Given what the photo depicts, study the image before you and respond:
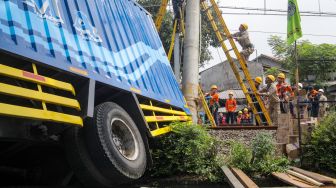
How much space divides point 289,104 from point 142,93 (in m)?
5.54

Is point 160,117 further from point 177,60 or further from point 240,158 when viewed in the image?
point 177,60

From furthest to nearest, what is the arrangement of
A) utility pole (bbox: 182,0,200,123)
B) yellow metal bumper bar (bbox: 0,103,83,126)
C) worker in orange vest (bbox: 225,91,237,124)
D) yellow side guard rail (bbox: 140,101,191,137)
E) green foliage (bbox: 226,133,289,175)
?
worker in orange vest (bbox: 225,91,237,124) < utility pole (bbox: 182,0,200,123) < green foliage (bbox: 226,133,289,175) < yellow side guard rail (bbox: 140,101,191,137) < yellow metal bumper bar (bbox: 0,103,83,126)

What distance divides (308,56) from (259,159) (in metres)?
24.0

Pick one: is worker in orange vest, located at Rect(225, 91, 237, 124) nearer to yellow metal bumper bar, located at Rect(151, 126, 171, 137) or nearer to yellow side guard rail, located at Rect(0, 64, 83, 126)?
yellow metal bumper bar, located at Rect(151, 126, 171, 137)

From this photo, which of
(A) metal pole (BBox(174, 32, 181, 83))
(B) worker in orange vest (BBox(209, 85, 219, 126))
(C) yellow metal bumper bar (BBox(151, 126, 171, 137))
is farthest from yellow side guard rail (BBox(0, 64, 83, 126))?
(B) worker in orange vest (BBox(209, 85, 219, 126))

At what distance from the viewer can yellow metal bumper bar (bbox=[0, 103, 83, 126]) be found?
3276 millimetres

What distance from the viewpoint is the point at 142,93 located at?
20.2ft

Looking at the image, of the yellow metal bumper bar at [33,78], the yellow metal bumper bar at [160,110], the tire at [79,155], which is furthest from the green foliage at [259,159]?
the yellow metal bumper bar at [33,78]

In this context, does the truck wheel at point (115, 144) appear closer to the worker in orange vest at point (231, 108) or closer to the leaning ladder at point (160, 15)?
the worker in orange vest at point (231, 108)

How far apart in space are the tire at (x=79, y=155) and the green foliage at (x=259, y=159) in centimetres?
351

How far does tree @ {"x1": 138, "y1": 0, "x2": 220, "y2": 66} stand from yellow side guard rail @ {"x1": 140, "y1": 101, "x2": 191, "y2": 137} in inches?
519

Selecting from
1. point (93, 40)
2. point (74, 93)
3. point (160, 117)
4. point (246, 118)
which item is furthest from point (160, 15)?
point (74, 93)

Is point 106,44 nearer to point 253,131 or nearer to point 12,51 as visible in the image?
point 12,51

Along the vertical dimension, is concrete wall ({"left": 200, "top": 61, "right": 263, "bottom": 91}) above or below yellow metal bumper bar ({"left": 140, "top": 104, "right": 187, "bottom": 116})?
above
